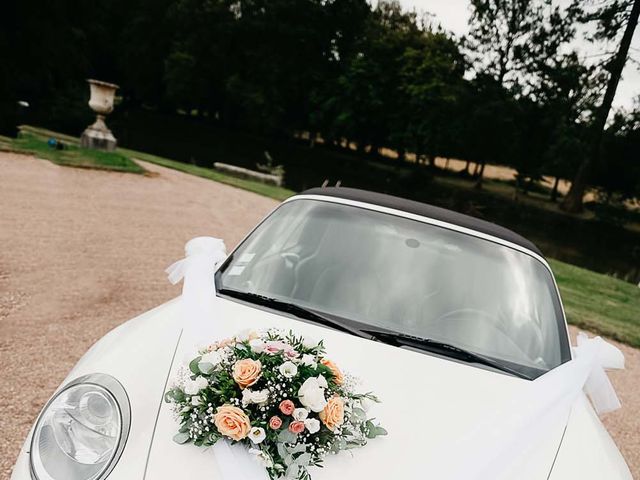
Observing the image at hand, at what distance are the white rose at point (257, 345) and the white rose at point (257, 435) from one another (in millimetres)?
294

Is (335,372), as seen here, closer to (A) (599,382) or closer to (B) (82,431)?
(B) (82,431)

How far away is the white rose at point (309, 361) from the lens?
Answer: 1.84 meters

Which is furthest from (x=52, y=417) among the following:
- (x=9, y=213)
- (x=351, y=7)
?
(x=351, y=7)

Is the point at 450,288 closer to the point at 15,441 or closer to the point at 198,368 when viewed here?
the point at 198,368

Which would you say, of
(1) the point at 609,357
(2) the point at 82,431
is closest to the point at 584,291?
(1) the point at 609,357

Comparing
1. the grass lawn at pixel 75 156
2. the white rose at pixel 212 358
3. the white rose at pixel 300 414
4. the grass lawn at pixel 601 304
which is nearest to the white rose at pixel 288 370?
the white rose at pixel 300 414

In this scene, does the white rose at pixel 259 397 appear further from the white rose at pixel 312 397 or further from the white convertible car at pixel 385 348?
the white convertible car at pixel 385 348

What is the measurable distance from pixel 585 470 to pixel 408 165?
161 feet

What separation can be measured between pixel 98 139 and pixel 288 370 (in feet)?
50.9

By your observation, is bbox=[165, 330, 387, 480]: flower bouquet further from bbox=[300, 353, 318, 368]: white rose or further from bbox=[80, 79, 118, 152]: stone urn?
bbox=[80, 79, 118, 152]: stone urn

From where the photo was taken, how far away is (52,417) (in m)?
1.91

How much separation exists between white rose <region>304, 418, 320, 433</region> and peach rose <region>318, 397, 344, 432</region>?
33 mm

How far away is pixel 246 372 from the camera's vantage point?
175 centimetres

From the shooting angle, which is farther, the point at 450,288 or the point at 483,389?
the point at 450,288
